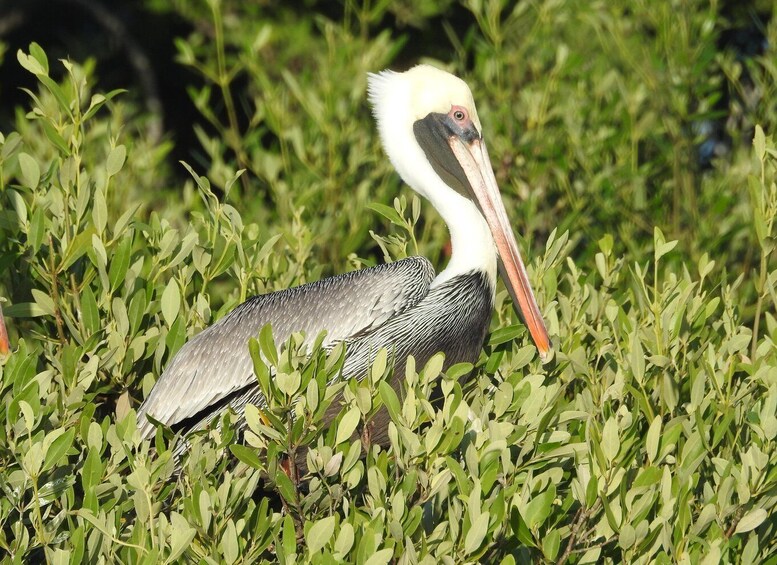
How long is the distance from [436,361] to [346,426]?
0.84 ft

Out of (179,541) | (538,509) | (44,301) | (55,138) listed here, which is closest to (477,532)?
(538,509)

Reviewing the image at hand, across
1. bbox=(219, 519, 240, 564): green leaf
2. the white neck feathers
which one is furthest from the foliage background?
the white neck feathers

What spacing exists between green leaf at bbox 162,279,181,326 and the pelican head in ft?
2.73

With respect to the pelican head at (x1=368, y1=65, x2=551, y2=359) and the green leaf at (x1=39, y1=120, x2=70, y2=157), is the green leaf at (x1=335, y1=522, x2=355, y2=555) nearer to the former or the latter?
the pelican head at (x1=368, y1=65, x2=551, y2=359)

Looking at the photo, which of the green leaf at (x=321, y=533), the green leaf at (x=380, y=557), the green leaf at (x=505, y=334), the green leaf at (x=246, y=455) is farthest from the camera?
the green leaf at (x=505, y=334)

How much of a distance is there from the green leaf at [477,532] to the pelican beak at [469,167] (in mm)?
1420

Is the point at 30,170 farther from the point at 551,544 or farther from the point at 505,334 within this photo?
the point at 551,544

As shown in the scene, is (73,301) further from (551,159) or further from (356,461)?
(551,159)

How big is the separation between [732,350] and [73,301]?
187 cm

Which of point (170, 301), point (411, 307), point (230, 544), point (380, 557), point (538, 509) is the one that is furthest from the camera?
point (411, 307)

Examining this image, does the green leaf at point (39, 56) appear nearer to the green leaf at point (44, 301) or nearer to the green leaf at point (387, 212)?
the green leaf at point (44, 301)

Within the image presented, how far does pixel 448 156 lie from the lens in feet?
13.3

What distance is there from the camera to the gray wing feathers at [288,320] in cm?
361

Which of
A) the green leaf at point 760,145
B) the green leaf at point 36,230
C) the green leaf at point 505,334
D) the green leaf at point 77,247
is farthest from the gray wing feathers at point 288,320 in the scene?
the green leaf at point 760,145
